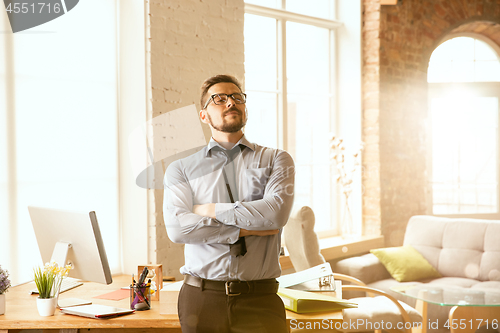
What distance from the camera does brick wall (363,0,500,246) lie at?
15.9 ft

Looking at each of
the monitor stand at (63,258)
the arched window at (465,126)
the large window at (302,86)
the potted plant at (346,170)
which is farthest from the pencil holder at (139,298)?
the arched window at (465,126)

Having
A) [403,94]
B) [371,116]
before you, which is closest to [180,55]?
[371,116]

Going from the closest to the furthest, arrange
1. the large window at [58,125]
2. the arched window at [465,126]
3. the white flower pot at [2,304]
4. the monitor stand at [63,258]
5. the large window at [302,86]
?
the white flower pot at [2,304] → the monitor stand at [63,258] → the large window at [58,125] → the large window at [302,86] → the arched window at [465,126]

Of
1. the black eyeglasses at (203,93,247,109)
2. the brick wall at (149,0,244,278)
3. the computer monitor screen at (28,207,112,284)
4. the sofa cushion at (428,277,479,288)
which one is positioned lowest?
the sofa cushion at (428,277,479,288)

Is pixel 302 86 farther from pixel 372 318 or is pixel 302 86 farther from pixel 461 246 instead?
pixel 372 318

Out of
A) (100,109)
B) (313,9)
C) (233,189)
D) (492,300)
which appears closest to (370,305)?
(492,300)

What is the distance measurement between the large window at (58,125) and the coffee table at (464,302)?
2.03 meters

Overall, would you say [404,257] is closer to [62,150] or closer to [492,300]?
[492,300]

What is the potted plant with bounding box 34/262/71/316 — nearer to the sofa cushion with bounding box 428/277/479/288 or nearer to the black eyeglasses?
the black eyeglasses

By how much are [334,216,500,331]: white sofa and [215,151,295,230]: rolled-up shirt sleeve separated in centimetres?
215

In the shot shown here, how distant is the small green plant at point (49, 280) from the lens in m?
2.07

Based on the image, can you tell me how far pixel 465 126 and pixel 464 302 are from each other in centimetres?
314

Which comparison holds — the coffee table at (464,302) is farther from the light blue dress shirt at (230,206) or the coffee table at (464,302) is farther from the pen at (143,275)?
the pen at (143,275)

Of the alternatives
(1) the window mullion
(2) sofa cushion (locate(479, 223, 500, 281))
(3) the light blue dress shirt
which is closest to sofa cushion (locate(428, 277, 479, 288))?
(2) sofa cushion (locate(479, 223, 500, 281))
